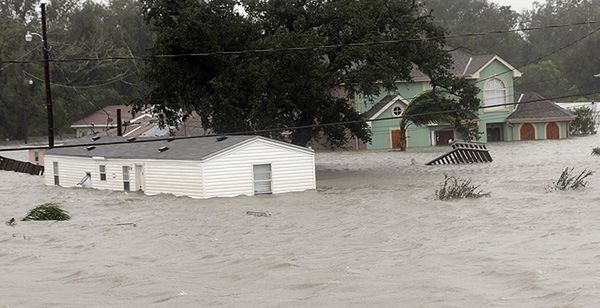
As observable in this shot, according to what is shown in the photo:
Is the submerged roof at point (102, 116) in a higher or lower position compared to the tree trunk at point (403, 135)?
higher

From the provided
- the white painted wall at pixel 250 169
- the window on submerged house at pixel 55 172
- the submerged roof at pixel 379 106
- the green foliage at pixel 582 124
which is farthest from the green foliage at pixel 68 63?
the white painted wall at pixel 250 169

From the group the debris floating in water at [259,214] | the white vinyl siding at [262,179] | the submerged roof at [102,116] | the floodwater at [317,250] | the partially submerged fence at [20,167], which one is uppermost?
the submerged roof at [102,116]

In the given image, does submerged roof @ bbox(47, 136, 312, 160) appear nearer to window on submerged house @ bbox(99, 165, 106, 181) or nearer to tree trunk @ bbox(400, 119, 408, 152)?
window on submerged house @ bbox(99, 165, 106, 181)

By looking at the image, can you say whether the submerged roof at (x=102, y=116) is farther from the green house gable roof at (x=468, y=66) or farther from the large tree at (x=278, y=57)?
the large tree at (x=278, y=57)

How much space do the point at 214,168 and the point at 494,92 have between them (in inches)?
1723

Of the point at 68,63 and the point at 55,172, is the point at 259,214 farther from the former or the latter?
the point at 68,63

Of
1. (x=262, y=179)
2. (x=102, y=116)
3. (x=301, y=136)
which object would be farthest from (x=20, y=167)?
(x=102, y=116)

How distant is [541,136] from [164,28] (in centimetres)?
4168

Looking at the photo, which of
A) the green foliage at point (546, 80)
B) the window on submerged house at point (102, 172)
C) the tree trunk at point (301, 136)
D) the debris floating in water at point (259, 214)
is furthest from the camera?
the green foliage at point (546, 80)

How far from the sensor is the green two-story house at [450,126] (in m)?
66.8

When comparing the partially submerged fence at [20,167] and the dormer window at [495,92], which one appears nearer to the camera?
the partially submerged fence at [20,167]

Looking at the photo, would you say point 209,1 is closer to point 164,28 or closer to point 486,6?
point 164,28

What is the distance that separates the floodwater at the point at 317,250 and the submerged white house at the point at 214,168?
87 cm

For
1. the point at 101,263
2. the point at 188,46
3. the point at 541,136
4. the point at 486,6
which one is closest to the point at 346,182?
the point at 188,46
